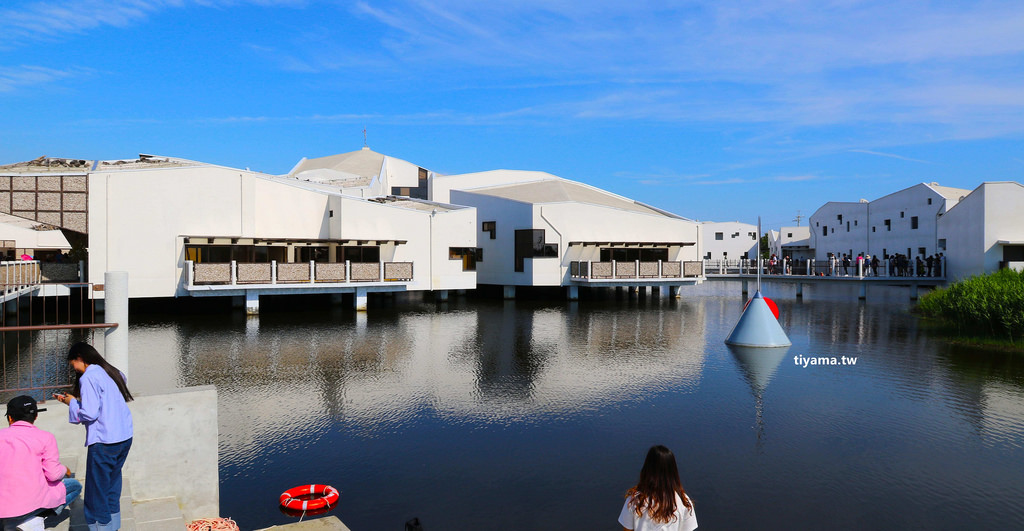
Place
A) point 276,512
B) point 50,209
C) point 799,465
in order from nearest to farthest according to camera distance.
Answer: point 276,512
point 799,465
point 50,209

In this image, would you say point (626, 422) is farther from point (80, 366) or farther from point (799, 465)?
point (80, 366)

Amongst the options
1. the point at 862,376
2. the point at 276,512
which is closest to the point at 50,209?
the point at 276,512

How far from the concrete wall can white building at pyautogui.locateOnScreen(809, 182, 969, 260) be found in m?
49.0

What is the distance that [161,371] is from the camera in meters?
15.4

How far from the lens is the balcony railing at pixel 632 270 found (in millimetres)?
36125

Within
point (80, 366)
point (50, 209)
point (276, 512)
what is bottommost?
point (276, 512)

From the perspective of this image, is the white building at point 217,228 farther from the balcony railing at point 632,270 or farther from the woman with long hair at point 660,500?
the woman with long hair at point 660,500

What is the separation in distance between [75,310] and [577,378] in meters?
23.6

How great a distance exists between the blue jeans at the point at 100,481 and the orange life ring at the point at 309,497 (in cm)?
225

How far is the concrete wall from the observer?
7.02 metres

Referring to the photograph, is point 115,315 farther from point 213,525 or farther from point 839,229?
point 839,229

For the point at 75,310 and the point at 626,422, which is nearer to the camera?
the point at 626,422

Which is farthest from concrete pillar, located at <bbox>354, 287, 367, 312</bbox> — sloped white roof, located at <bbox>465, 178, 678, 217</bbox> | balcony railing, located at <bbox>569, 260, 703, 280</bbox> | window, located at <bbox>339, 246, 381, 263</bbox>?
balcony railing, located at <bbox>569, 260, 703, 280</bbox>

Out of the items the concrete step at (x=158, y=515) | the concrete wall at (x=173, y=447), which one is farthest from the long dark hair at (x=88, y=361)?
the concrete step at (x=158, y=515)
